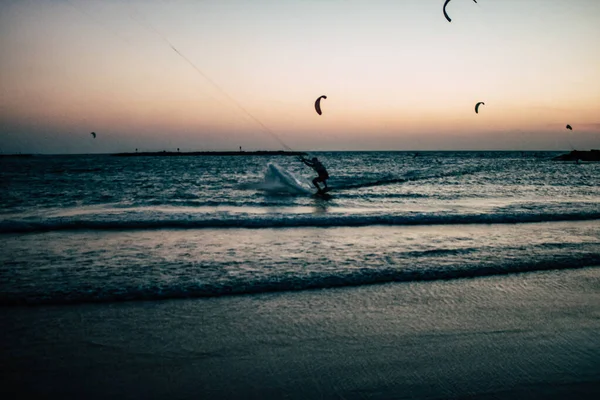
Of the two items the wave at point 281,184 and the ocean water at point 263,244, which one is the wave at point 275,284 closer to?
the ocean water at point 263,244

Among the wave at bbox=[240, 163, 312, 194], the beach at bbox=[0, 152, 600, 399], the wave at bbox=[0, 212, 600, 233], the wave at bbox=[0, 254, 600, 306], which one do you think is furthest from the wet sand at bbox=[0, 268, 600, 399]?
the wave at bbox=[240, 163, 312, 194]

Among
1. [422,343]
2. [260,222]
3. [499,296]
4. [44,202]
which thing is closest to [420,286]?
[499,296]

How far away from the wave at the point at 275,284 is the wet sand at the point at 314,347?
0.73ft

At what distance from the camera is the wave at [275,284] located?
17.2ft

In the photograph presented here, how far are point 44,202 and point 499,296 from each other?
17478mm

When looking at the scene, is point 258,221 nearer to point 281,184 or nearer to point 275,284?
point 275,284

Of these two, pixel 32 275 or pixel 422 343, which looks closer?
pixel 422 343

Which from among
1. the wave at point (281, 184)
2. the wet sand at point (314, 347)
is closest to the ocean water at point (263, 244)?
the wet sand at point (314, 347)

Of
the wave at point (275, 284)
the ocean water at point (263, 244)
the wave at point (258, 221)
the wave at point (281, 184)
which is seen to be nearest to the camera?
the wave at point (275, 284)

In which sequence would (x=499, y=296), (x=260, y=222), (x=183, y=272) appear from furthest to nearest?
(x=260, y=222)
(x=183, y=272)
(x=499, y=296)

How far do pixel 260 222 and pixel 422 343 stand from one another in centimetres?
843

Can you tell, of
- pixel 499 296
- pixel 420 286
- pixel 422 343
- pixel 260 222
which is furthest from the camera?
pixel 260 222

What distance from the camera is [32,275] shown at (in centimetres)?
623

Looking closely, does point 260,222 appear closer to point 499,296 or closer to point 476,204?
point 499,296
